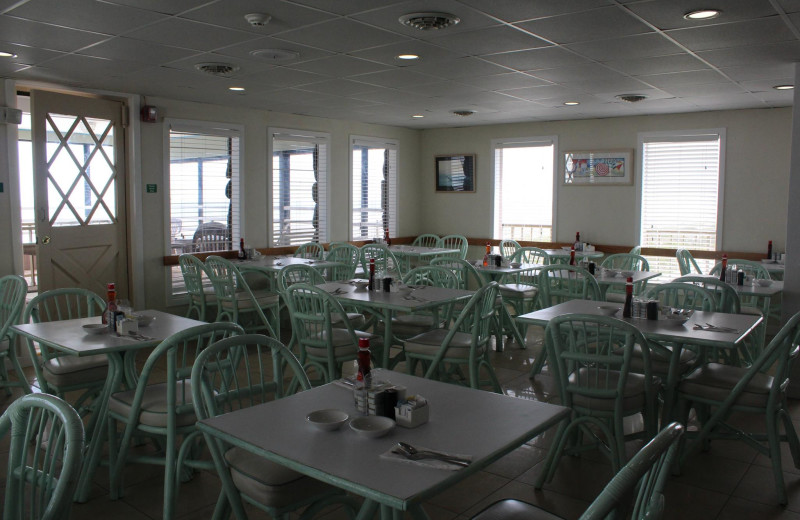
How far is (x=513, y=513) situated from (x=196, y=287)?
4834 millimetres

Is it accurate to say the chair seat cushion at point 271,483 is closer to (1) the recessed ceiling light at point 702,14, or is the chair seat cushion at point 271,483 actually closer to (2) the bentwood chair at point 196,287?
(1) the recessed ceiling light at point 702,14

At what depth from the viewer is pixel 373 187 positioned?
8.84 meters

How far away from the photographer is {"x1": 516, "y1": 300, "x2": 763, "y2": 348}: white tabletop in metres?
3.07

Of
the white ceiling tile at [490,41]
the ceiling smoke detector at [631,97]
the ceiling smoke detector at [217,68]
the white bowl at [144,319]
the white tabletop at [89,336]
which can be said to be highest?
the ceiling smoke detector at [631,97]

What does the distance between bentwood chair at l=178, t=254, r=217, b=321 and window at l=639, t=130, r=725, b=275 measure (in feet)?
16.6

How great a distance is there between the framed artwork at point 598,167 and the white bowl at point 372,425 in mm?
6516

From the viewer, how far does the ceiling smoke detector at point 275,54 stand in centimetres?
433

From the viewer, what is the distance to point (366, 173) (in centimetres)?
873

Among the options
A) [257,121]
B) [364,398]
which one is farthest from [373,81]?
[364,398]

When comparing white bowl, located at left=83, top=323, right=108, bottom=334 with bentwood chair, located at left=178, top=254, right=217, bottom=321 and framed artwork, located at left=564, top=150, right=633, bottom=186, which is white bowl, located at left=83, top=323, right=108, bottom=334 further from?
framed artwork, located at left=564, top=150, right=633, bottom=186

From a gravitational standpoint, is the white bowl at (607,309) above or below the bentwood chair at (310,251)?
below

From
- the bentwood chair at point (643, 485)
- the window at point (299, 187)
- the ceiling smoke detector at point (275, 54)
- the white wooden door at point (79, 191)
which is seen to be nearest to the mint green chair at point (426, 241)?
the window at point (299, 187)

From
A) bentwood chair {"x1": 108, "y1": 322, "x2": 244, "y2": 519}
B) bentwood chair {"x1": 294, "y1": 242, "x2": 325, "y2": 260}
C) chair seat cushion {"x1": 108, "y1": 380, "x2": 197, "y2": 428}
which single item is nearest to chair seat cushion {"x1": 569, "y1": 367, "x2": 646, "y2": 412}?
bentwood chair {"x1": 108, "y1": 322, "x2": 244, "y2": 519}

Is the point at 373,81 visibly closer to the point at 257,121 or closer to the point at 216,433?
the point at 257,121
